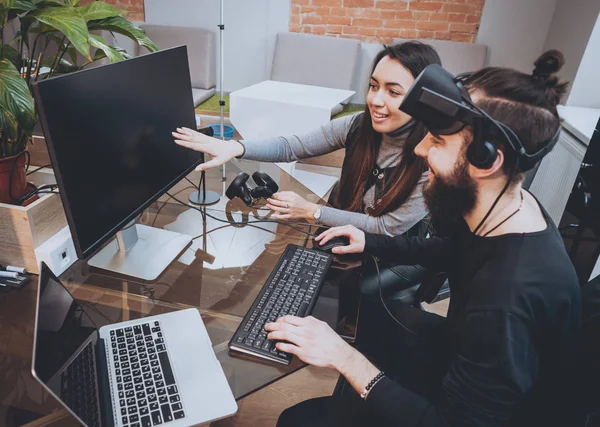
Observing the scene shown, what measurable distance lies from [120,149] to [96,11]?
436 millimetres

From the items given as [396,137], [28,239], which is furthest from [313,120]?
[28,239]

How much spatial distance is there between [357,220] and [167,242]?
1.93 ft

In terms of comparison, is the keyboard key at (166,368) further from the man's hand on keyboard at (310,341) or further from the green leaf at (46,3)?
the green leaf at (46,3)

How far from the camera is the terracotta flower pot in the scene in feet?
3.28

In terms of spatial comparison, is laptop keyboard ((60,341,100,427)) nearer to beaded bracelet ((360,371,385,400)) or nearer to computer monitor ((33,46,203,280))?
computer monitor ((33,46,203,280))

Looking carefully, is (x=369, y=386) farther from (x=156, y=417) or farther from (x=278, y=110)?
(x=278, y=110)

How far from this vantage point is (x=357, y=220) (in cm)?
138

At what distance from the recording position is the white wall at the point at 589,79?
101 inches

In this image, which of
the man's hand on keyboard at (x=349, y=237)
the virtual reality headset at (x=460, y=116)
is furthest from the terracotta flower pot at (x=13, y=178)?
the virtual reality headset at (x=460, y=116)

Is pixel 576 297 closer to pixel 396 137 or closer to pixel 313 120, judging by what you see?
pixel 396 137

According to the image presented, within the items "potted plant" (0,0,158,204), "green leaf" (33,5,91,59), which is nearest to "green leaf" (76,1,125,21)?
"potted plant" (0,0,158,204)

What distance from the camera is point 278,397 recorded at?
156cm

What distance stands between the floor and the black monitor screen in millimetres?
860

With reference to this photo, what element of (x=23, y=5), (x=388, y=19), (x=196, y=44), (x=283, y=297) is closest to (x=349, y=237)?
(x=283, y=297)
